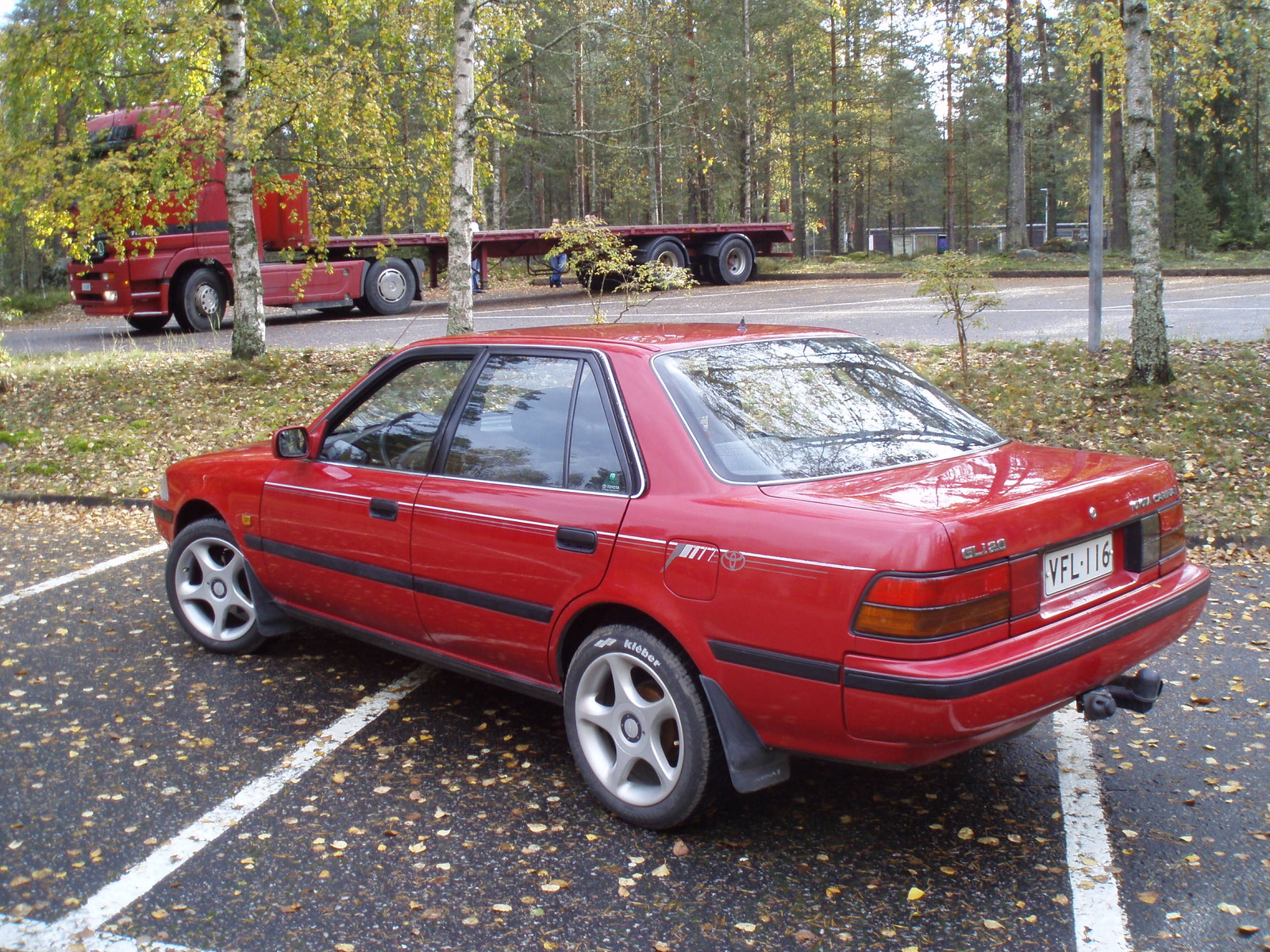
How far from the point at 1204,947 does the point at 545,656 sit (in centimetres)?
209

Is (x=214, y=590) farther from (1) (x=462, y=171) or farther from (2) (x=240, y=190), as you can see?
(2) (x=240, y=190)

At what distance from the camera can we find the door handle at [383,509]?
429 centimetres

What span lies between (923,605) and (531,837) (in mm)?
1485

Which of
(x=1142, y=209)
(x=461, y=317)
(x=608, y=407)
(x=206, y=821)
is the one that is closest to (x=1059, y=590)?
(x=608, y=407)

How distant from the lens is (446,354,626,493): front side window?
373 centimetres

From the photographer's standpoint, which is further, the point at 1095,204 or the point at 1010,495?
the point at 1095,204

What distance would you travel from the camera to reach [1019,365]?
10859 mm

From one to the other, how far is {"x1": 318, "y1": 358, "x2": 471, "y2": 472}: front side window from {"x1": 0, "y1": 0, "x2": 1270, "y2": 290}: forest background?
628 centimetres

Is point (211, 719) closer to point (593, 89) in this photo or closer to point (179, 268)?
point (179, 268)

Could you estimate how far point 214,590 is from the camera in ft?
17.5

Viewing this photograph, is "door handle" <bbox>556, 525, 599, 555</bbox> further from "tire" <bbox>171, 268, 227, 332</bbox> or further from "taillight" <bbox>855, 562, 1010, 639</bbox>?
"tire" <bbox>171, 268, 227, 332</bbox>

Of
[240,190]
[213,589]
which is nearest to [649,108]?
[240,190]

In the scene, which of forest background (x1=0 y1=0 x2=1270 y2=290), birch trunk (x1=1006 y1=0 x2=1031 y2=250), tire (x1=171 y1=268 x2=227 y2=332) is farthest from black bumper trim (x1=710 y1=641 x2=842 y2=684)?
birch trunk (x1=1006 y1=0 x2=1031 y2=250)

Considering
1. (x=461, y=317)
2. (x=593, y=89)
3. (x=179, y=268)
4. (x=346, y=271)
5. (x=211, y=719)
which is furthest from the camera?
(x=593, y=89)
